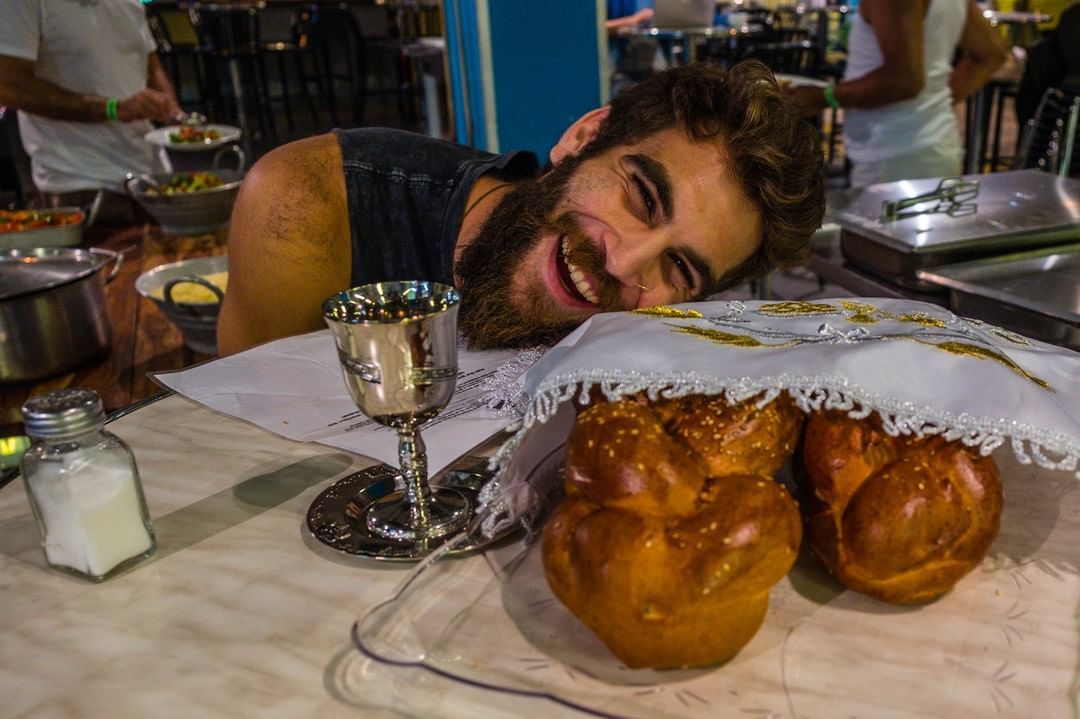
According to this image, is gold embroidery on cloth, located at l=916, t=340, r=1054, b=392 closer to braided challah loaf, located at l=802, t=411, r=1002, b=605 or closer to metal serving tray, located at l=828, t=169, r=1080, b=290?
braided challah loaf, located at l=802, t=411, r=1002, b=605

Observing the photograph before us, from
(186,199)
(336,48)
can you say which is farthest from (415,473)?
(336,48)

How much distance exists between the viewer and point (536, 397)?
74cm

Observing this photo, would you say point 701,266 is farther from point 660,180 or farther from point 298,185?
point 298,185

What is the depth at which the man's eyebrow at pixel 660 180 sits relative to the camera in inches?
55.8

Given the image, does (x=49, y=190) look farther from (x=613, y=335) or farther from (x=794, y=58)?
(x=794, y=58)

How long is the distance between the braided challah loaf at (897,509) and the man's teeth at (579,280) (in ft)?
2.56

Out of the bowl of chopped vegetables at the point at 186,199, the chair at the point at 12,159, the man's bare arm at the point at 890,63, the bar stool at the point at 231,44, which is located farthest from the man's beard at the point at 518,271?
the bar stool at the point at 231,44

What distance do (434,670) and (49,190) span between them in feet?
10.6

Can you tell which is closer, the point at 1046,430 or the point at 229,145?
the point at 1046,430

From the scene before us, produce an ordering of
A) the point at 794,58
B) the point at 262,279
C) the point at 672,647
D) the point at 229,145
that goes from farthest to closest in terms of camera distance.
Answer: the point at 794,58 < the point at 229,145 < the point at 262,279 < the point at 672,647

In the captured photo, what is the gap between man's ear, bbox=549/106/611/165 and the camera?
170cm

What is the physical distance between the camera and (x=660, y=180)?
143 centimetres

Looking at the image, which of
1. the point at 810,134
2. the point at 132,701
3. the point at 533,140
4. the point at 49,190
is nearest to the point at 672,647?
the point at 132,701

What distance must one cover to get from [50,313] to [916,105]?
9.16 feet
